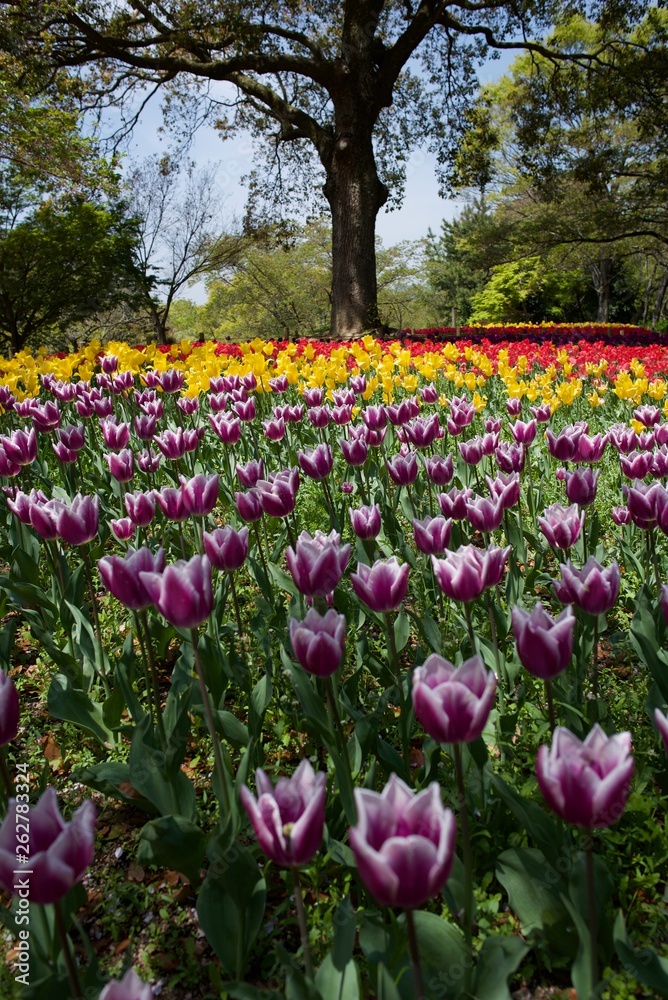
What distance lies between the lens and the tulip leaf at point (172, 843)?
1.56 m

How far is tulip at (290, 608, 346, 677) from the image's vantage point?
1398 millimetres

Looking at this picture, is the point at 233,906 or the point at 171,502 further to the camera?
the point at 171,502

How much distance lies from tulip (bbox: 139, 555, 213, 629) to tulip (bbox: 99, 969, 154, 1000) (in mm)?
656

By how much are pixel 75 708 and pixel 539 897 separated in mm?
1443

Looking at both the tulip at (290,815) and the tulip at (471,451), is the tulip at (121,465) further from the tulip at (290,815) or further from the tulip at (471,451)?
the tulip at (290,815)

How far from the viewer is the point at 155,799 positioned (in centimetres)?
173

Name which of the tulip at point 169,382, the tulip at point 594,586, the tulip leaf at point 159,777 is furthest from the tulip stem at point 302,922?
the tulip at point 169,382

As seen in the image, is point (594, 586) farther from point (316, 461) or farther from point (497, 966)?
point (316, 461)

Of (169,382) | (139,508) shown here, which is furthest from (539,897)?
(169,382)

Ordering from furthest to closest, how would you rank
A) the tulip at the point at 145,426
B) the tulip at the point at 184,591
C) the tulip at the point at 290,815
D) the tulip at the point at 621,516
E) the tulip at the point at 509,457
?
the tulip at the point at 145,426
the tulip at the point at 621,516
the tulip at the point at 509,457
the tulip at the point at 184,591
the tulip at the point at 290,815

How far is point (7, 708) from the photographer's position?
132 centimetres

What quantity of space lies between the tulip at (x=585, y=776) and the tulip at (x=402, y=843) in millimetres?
207

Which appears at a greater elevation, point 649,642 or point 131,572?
point 131,572

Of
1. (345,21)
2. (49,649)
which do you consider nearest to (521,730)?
(49,649)
